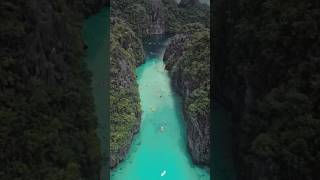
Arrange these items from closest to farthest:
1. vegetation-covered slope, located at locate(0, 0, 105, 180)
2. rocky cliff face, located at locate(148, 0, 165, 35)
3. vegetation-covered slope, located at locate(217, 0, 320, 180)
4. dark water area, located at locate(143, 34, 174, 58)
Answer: vegetation-covered slope, located at locate(0, 0, 105, 180)
vegetation-covered slope, located at locate(217, 0, 320, 180)
dark water area, located at locate(143, 34, 174, 58)
rocky cliff face, located at locate(148, 0, 165, 35)

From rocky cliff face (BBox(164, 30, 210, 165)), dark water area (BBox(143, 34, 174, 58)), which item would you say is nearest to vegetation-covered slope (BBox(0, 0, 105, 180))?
dark water area (BBox(143, 34, 174, 58))

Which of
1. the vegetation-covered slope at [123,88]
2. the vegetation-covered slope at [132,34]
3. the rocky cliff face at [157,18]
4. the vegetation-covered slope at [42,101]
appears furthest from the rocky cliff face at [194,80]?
the vegetation-covered slope at [42,101]

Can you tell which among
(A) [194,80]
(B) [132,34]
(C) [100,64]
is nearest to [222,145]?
(A) [194,80]

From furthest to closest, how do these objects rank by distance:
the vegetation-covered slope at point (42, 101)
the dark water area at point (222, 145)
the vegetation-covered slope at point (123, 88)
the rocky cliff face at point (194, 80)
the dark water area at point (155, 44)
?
the dark water area at point (155, 44) → the dark water area at point (222, 145) → the rocky cliff face at point (194, 80) → the vegetation-covered slope at point (123, 88) → the vegetation-covered slope at point (42, 101)

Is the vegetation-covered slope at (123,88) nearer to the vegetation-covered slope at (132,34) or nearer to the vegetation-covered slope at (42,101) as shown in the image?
the vegetation-covered slope at (132,34)

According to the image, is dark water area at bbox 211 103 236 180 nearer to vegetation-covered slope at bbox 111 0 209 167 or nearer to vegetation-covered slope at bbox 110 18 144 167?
vegetation-covered slope at bbox 111 0 209 167

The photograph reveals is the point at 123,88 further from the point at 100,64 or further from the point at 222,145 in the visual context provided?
the point at 222,145
